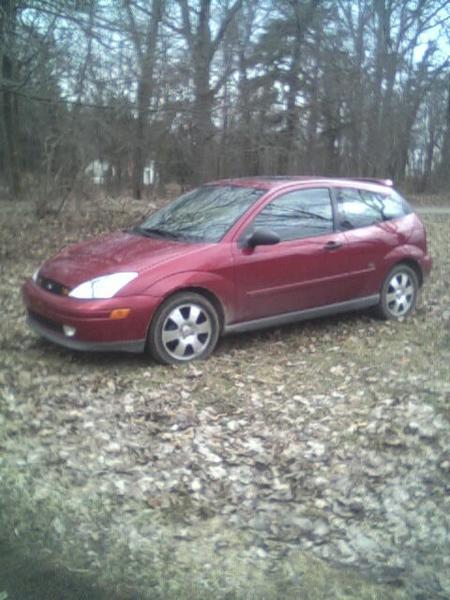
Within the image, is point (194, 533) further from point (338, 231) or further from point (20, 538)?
point (338, 231)

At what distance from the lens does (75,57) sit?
11.4 m

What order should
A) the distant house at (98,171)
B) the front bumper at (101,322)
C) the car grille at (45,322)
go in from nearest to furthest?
the front bumper at (101,322) → the car grille at (45,322) → the distant house at (98,171)

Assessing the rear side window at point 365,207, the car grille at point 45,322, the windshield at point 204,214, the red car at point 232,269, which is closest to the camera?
the red car at point 232,269

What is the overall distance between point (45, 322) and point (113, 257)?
829mm

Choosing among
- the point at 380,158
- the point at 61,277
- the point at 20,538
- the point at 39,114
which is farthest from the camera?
the point at 380,158

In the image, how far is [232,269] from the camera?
241 inches

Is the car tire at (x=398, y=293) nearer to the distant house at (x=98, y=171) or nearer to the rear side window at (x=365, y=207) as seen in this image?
the rear side window at (x=365, y=207)

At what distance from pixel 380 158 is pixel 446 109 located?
21.5 ft

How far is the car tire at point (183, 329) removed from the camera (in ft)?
19.0

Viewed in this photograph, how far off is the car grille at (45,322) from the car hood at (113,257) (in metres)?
0.35

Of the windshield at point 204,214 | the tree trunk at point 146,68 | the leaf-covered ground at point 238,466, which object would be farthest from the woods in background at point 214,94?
the leaf-covered ground at point 238,466

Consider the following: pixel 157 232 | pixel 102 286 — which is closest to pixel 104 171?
pixel 157 232

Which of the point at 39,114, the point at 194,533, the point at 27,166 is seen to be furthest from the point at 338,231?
the point at 27,166

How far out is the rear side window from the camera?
710cm
